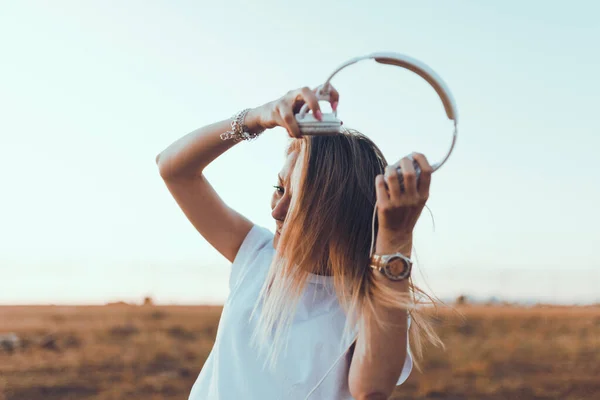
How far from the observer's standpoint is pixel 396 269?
175cm

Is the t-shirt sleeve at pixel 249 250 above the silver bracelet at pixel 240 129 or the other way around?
the other way around

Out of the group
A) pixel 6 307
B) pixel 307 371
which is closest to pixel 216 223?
pixel 307 371

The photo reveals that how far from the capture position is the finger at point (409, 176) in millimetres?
1618

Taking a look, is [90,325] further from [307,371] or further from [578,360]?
[307,371]

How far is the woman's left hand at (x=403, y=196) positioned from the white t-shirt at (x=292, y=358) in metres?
0.45

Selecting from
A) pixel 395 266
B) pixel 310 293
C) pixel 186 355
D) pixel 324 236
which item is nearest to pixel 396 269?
pixel 395 266

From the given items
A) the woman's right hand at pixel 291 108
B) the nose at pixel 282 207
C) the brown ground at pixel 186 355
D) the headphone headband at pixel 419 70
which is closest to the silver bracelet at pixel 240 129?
the woman's right hand at pixel 291 108

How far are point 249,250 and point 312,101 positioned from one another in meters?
0.92

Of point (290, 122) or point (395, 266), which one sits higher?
point (290, 122)

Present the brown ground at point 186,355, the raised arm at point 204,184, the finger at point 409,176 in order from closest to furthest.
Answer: the finger at point 409,176 → the raised arm at point 204,184 → the brown ground at point 186,355

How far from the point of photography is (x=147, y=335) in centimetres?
1468

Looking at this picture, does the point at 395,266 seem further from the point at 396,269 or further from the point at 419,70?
the point at 419,70

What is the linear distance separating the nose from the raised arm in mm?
219

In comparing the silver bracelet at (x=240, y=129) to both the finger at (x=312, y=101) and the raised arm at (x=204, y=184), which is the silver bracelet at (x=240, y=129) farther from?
Answer: the finger at (x=312, y=101)
